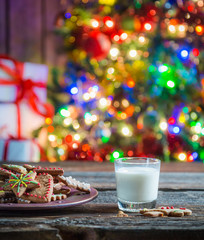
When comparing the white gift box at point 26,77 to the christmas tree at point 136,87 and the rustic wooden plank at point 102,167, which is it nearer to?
the christmas tree at point 136,87

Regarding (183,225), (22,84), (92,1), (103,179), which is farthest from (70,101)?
(183,225)

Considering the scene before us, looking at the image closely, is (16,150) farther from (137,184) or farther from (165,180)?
(137,184)

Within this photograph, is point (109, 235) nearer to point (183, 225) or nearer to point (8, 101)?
point (183, 225)

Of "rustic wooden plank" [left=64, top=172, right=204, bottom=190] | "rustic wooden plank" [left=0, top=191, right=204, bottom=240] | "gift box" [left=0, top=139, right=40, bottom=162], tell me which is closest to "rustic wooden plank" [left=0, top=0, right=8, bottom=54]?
"gift box" [left=0, top=139, right=40, bottom=162]

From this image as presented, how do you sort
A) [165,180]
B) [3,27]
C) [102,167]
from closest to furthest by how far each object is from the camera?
[165,180]
[102,167]
[3,27]

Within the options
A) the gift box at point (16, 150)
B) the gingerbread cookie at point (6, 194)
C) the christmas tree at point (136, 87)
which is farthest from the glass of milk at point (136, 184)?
the christmas tree at point (136, 87)

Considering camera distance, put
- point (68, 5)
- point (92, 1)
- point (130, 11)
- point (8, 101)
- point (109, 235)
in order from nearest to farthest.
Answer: point (109, 235)
point (8, 101)
point (130, 11)
point (92, 1)
point (68, 5)

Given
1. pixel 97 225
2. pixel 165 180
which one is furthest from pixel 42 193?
pixel 165 180

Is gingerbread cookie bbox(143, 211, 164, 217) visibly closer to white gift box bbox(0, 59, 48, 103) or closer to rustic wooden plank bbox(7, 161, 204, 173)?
rustic wooden plank bbox(7, 161, 204, 173)
